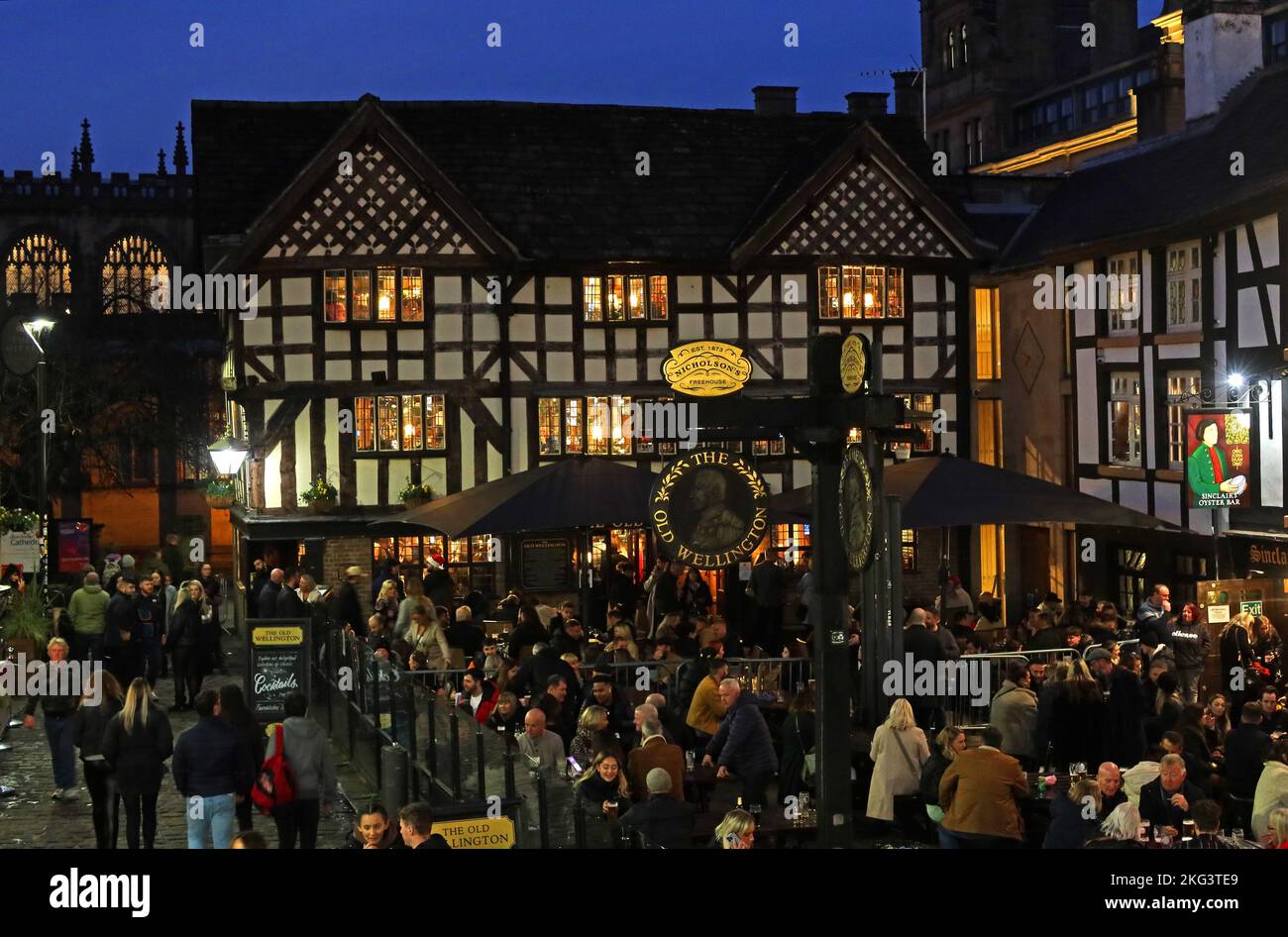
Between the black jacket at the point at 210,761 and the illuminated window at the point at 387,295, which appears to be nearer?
the black jacket at the point at 210,761

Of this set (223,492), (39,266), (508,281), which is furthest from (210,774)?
(39,266)

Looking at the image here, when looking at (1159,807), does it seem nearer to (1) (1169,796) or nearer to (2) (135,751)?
(1) (1169,796)

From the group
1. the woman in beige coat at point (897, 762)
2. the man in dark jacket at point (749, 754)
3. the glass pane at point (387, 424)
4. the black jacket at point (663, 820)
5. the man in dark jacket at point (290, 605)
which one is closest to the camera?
the black jacket at point (663, 820)

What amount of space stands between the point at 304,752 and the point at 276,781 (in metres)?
0.31

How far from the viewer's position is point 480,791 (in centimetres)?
1280

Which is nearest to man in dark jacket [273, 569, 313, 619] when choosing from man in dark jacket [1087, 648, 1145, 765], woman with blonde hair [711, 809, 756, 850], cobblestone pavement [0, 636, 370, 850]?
cobblestone pavement [0, 636, 370, 850]

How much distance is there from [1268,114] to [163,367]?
29371 mm

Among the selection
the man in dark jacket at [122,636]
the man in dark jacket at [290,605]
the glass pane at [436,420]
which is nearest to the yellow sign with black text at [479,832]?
the man in dark jacket at [122,636]

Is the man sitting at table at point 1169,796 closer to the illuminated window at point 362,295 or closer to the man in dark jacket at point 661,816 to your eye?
the man in dark jacket at point 661,816

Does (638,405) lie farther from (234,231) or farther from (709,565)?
(709,565)

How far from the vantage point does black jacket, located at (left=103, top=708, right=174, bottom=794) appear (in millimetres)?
13883

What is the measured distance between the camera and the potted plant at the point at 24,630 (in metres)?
21.6

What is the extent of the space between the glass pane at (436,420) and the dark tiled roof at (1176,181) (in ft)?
35.9

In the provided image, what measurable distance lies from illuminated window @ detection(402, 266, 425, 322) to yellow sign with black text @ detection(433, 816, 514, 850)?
70.9ft
